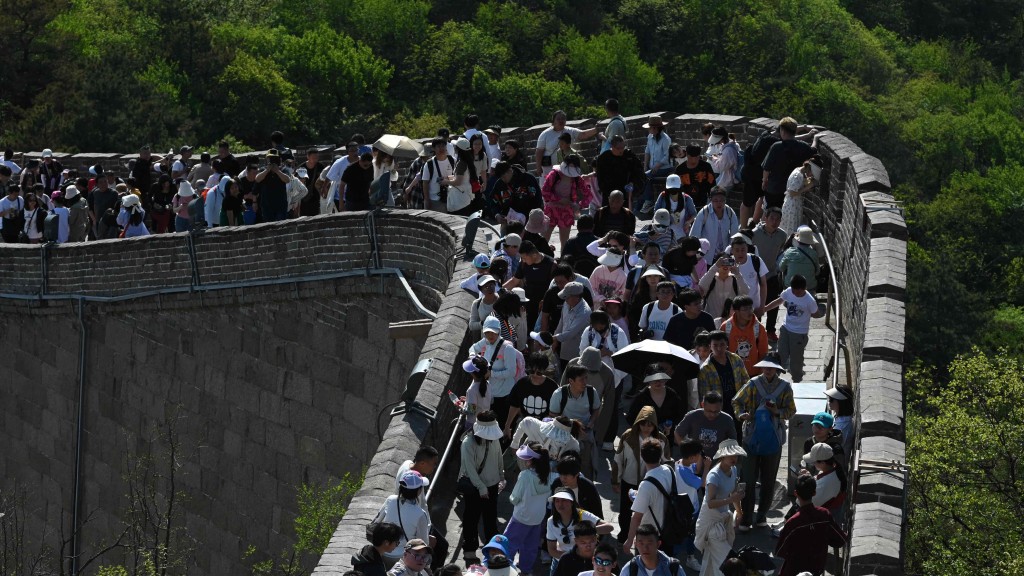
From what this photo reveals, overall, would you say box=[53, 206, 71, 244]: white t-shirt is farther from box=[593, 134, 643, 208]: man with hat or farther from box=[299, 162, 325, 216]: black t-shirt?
box=[593, 134, 643, 208]: man with hat

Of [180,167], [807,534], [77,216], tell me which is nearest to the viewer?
[807,534]

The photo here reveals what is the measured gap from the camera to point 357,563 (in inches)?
417

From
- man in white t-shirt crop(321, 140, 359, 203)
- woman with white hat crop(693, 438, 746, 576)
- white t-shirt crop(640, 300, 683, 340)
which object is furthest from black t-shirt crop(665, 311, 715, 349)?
man in white t-shirt crop(321, 140, 359, 203)

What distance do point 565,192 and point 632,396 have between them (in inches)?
179

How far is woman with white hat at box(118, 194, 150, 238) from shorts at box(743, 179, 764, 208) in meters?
8.55

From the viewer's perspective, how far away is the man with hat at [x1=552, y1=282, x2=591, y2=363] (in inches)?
564

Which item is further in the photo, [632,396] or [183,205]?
[183,205]

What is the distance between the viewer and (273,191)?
2169 cm

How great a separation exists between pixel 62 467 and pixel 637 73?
55.4 metres

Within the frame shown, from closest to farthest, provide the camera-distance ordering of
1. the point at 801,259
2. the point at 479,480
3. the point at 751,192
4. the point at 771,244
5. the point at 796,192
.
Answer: the point at 479,480, the point at 801,259, the point at 771,244, the point at 796,192, the point at 751,192

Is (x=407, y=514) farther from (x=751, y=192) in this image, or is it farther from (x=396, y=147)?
(x=396, y=147)

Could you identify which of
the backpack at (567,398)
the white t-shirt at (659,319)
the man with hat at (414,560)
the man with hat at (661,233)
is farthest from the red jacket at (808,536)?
the man with hat at (661,233)

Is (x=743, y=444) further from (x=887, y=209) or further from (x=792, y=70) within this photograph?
(x=792, y=70)

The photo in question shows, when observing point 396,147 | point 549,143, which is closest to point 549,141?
point 549,143
